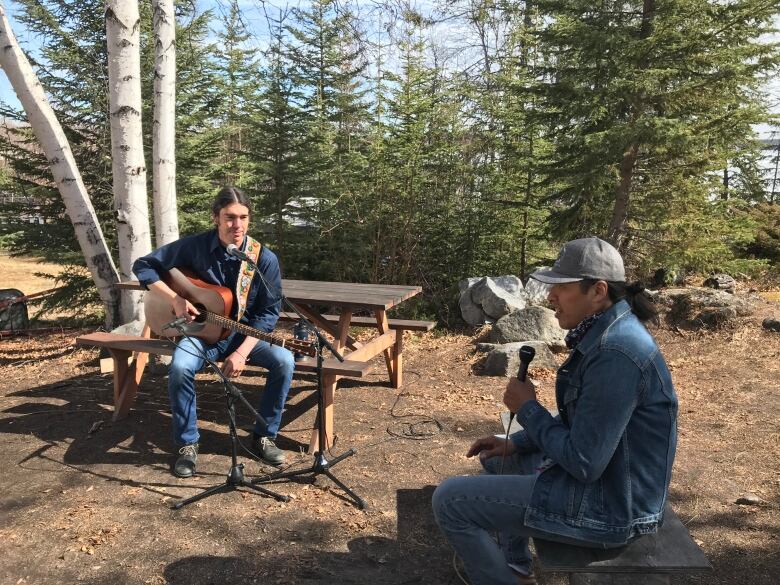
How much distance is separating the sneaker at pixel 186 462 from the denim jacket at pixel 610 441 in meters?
2.40

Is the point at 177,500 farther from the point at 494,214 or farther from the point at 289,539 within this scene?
the point at 494,214

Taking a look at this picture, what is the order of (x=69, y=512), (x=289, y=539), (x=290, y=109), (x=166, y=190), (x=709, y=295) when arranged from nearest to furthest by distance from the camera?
(x=289, y=539), (x=69, y=512), (x=166, y=190), (x=709, y=295), (x=290, y=109)

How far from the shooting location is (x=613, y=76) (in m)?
7.88

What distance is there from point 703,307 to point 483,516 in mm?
6655

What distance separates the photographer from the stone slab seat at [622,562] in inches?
77.2

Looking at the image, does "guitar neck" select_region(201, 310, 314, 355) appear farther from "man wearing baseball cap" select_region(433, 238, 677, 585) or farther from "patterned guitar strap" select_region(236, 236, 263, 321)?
"man wearing baseball cap" select_region(433, 238, 677, 585)

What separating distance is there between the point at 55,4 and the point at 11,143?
197 centimetres

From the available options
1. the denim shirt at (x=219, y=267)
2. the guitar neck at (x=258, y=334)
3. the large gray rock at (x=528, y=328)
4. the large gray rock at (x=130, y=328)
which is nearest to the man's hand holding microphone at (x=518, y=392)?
the guitar neck at (x=258, y=334)

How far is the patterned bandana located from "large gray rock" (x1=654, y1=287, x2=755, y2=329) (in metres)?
6.13

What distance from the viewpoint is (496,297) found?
800cm

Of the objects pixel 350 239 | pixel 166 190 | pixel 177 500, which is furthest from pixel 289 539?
pixel 350 239

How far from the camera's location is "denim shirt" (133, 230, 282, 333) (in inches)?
160

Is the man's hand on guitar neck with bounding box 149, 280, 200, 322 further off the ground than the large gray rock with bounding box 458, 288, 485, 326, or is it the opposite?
the man's hand on guitar neck with bounding box 149, 280, 200, 322

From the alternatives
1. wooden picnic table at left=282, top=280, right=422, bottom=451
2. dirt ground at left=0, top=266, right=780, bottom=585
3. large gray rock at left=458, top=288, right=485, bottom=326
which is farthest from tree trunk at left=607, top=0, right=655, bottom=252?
wooden picnic table at left=282, top=280, right=422, bottom=451
